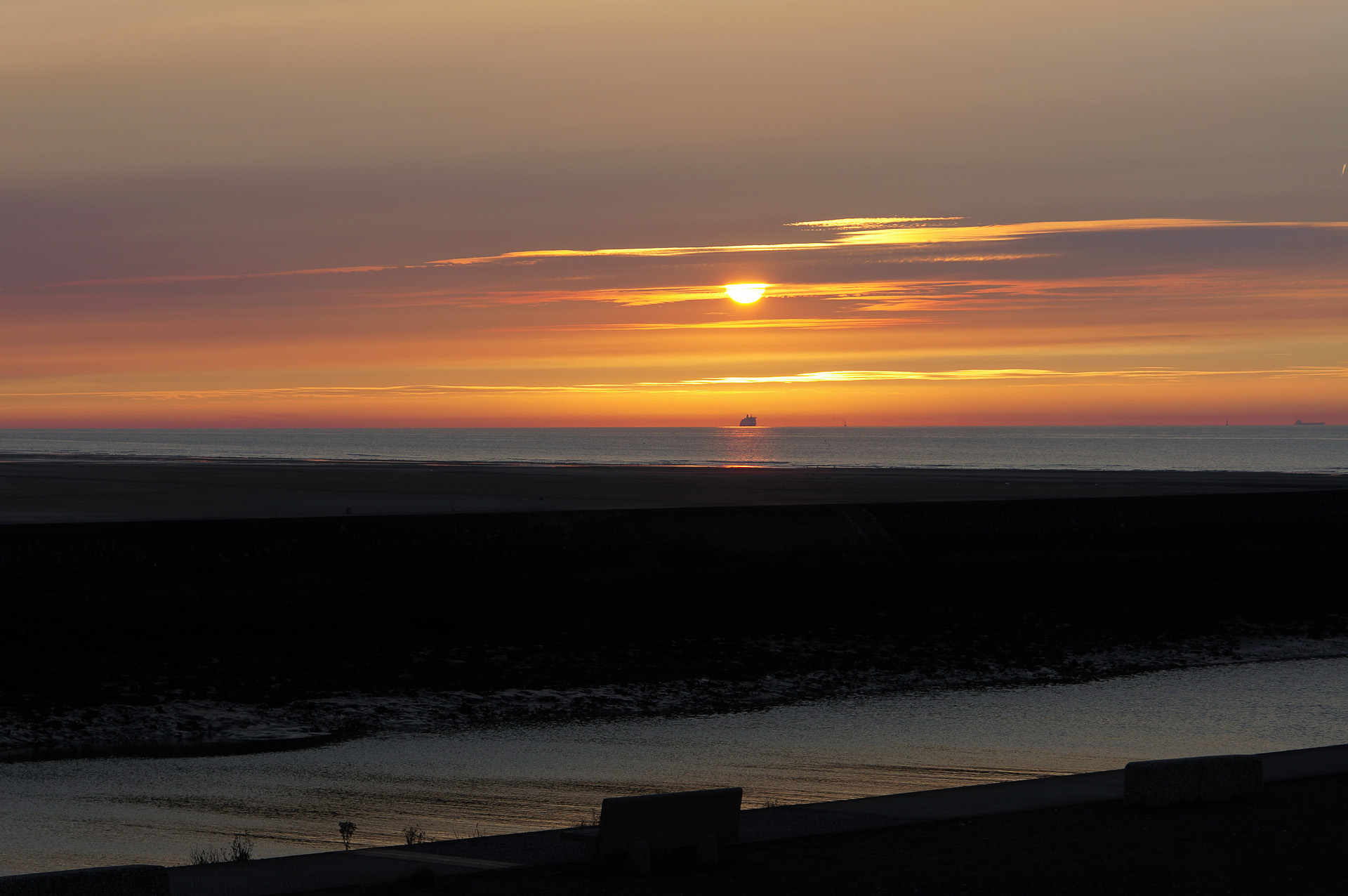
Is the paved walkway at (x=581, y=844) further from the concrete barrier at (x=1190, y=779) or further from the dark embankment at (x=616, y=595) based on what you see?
the dark embankment at (x=616, y=595)

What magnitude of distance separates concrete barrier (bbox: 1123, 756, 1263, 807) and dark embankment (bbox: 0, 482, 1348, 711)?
15.0 metres

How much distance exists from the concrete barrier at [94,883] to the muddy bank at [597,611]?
12.7 meters

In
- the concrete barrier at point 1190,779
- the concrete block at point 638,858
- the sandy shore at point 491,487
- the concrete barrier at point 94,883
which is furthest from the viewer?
the sandy shore at point 491,487

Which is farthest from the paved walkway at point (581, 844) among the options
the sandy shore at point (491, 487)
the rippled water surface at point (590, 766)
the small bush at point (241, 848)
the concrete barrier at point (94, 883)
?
the sandy shore at point (491, 487)

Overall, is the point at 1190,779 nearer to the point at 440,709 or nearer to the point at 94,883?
the point at 94,883

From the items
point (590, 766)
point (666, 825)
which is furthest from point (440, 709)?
point (666, 825)

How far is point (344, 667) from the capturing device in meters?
27.0

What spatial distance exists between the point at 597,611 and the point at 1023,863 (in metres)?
21.0

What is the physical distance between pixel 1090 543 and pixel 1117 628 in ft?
24.8

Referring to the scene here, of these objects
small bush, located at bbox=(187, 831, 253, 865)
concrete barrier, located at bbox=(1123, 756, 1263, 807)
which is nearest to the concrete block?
small bush, located at bbox=(187, 831, 253, 865)

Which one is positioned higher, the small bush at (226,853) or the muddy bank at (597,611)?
the muddy bank at (597,611)

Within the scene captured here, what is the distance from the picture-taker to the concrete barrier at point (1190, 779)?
14.4 m

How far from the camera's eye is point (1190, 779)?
1462 cm

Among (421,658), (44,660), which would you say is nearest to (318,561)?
(421,658)
